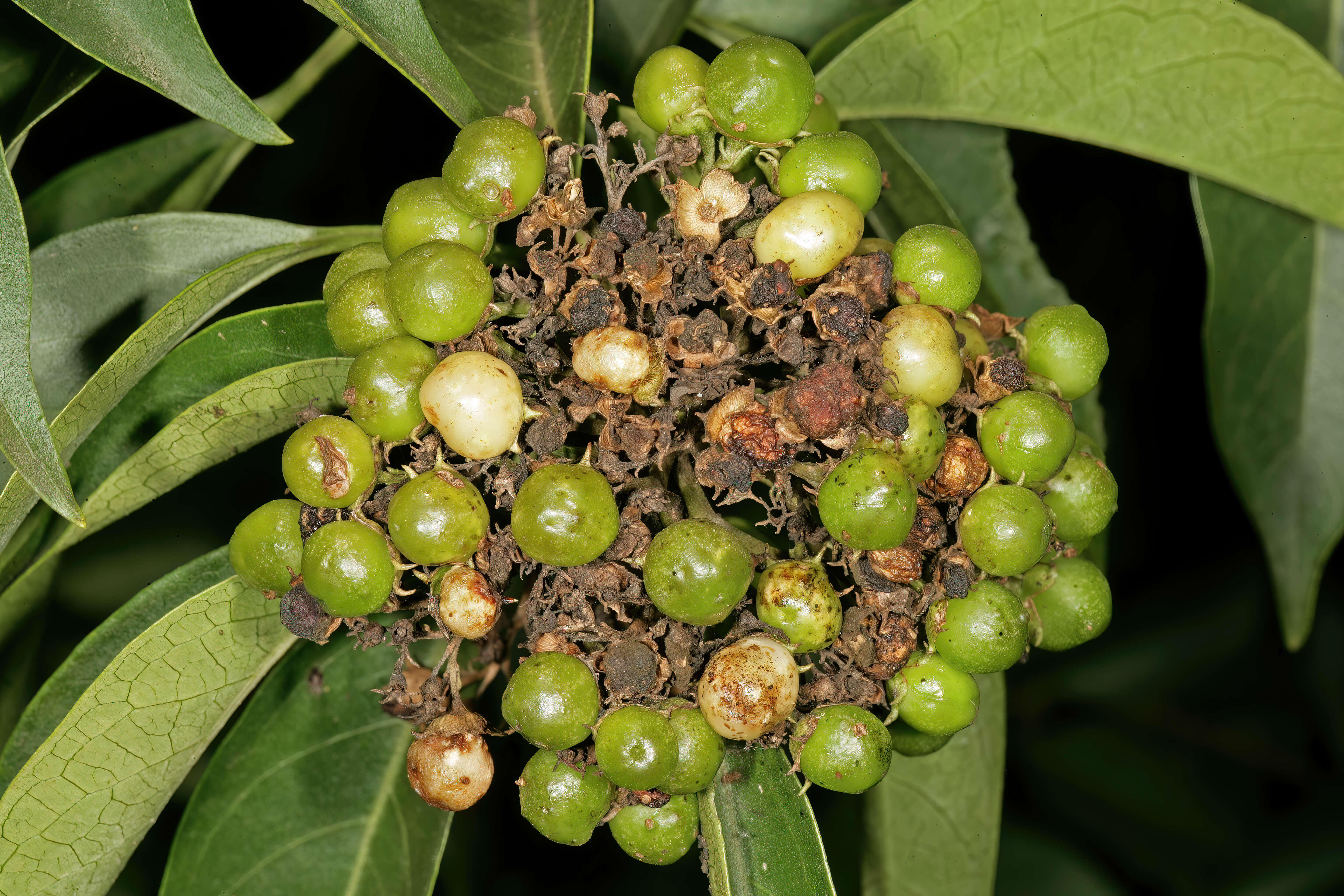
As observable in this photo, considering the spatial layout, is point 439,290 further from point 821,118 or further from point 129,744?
point 129,744

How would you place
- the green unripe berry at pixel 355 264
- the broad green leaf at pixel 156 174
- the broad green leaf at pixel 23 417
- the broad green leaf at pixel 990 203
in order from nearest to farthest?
the broad green leaf at pixel 23 417, the green unripe berry at pixel 355 264, the broad green leaf at pixel 156 174, the broad green leaf at pixel 990 203

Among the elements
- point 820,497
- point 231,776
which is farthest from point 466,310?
point 231,776

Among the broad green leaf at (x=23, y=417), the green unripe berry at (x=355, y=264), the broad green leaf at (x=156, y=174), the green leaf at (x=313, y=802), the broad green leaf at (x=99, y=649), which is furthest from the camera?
the broad green leaf at (x=156, y=174)

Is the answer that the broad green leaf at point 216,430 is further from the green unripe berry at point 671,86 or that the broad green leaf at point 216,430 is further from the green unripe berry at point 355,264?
the green unripe berry at point 671,86

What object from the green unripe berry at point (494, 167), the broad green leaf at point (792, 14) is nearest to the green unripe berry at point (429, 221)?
the green unripe berry at point (494, 167)

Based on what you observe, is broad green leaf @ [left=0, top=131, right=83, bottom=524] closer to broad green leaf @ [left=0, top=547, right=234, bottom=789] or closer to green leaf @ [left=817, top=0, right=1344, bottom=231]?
broad green leaf @ [left=0, top=547, right=234, bottom=789]

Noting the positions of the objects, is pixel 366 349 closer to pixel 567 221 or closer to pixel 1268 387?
pixel 567 221

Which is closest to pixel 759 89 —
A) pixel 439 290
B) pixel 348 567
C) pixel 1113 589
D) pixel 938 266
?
pixel 938 266
